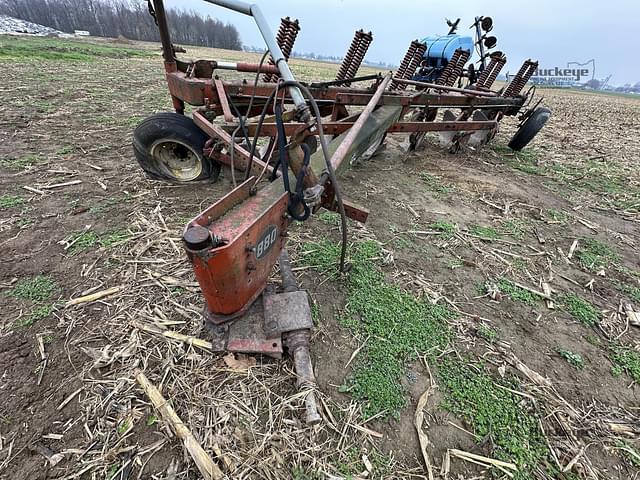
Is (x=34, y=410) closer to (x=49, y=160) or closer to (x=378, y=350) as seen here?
(x=378, y=350)

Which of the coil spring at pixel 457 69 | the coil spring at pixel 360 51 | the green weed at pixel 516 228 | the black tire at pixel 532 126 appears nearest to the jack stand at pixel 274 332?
the green weed at pixel 516 228

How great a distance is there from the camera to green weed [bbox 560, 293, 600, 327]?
255 centimetres

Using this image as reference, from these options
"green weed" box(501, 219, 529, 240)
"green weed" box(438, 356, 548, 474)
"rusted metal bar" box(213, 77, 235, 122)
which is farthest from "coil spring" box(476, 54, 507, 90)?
"green weed" box(438, 356, 548, 474)

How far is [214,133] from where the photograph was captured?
9.44ft

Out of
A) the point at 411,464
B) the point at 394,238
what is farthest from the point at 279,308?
the point at 394,238

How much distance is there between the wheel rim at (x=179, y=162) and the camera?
3502 mm

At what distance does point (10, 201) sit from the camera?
325 centimetres

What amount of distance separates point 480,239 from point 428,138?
3.66m

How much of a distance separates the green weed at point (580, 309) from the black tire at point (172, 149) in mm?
3558

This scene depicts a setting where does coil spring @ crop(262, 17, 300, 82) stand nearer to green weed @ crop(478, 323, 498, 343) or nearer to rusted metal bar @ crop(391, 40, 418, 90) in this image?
rusted metal bar @ crop(391, 40, 418, 90)

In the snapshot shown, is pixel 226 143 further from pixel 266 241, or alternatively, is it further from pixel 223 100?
pixel 266 241

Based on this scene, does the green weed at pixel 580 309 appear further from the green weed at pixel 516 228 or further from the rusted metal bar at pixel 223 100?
the rusted metal bar at pixel 223 100

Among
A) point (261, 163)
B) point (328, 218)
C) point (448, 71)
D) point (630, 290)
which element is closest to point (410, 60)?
point (448, 71)

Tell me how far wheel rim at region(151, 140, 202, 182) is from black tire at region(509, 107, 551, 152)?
5.73 meters
